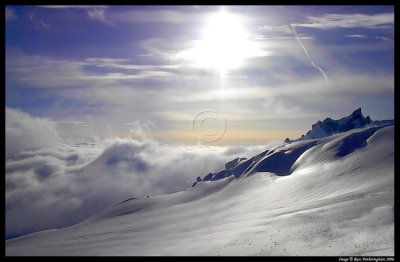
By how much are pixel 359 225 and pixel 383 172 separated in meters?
33.0

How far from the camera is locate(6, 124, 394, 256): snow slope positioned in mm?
41812

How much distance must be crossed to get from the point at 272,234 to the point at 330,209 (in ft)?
38.8

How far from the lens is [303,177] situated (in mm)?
103312

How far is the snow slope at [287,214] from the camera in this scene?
41.8 meters

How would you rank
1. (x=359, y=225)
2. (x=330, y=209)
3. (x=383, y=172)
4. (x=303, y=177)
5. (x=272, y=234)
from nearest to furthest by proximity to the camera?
1. (x=359, y=225)
2. (x=272, y=234)
3. (x=330, y=209)
4. (x=383, y=172)
5. (x=303, y=177)

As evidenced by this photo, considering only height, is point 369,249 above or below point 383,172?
below

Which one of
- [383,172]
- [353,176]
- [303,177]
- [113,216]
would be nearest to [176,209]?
[113,216]

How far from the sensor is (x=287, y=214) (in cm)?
5934
